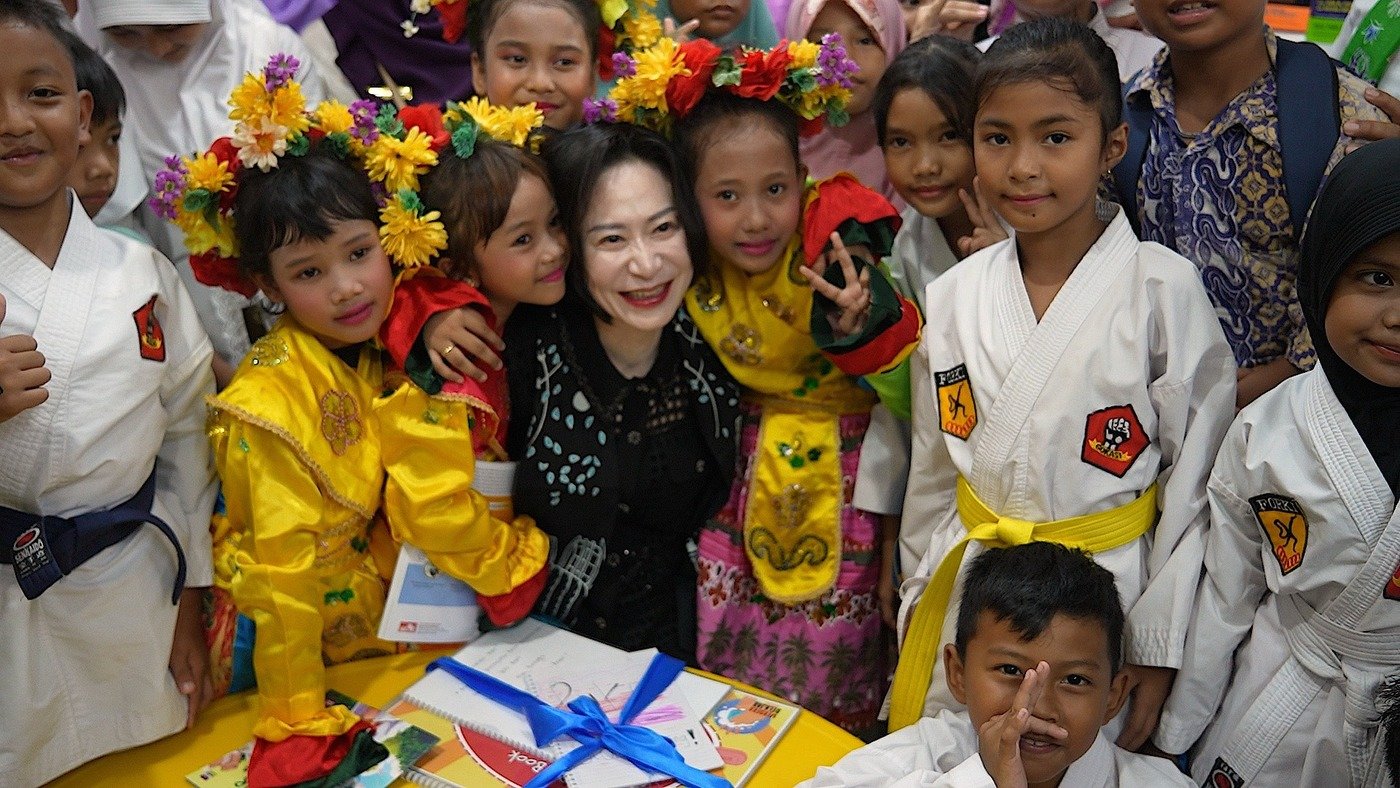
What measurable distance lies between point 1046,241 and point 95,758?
1796 millimetres

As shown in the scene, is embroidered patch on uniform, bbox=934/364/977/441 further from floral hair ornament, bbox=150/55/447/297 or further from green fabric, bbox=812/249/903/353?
floral hair ornament, bbox=150/55/447/297

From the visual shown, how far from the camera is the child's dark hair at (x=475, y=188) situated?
6.53ft

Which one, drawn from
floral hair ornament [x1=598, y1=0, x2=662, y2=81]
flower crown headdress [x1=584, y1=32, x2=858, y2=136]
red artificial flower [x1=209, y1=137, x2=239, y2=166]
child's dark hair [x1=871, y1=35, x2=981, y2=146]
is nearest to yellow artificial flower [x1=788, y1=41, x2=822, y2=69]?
flower crown headdress [x1=584, y1=32, x2=858, y2=136]

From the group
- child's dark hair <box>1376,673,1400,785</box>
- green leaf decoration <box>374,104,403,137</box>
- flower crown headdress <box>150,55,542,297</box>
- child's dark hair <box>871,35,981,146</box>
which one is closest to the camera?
child's dark hair <box>1376,673,1400,785</box>

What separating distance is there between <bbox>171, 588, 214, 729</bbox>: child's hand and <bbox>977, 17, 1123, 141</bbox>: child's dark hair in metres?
1.61

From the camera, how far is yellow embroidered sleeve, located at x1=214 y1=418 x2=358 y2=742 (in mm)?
1848

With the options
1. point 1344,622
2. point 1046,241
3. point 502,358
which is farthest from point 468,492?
point 1344,622

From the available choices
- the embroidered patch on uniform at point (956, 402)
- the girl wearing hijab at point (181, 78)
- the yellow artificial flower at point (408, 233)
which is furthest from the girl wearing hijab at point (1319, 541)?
the girl wearing hijab at point (181, 78)

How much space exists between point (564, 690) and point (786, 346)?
0.77 metres

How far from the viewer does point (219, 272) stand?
1.98m

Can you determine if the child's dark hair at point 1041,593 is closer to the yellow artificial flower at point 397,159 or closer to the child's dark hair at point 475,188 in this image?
the child's dark hair at point 475,188

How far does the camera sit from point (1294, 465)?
1659mm

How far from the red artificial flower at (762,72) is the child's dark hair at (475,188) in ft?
1.40

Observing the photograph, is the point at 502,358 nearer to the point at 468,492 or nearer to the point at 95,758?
the point at 468,492
